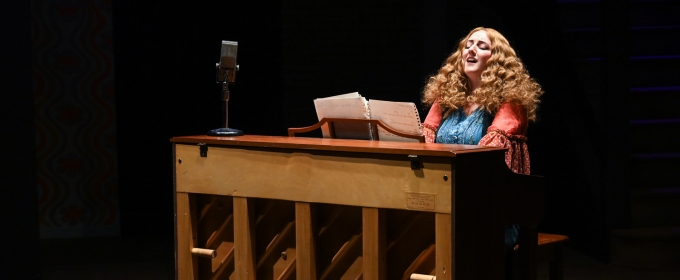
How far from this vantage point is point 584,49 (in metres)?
5.80

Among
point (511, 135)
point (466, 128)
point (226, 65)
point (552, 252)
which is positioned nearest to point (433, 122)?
point (466, 128)

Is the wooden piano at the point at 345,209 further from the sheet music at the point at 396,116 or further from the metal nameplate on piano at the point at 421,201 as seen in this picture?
the sheet music at the point at 396,116

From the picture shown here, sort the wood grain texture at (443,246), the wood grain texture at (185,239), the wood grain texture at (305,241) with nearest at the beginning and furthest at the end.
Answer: the wood grain texture at (443,246) < the wood grain texture at (305,241) < the wood grain texture at (185,239)

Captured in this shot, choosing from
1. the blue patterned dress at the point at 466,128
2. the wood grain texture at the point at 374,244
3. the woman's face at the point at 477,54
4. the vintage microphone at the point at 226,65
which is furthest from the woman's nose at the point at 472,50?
the wood grain texture at the point at 374,244

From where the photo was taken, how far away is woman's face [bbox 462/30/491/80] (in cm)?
367

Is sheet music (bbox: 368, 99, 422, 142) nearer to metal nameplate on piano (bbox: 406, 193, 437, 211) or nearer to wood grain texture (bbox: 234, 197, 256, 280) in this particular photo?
metal nameplate on piano (bbox: 406, 193, 437, 211)

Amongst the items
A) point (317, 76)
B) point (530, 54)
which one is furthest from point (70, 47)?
point (530, 54)

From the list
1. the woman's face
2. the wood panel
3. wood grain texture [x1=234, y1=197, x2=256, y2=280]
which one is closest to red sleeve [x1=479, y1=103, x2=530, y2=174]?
the woman's face

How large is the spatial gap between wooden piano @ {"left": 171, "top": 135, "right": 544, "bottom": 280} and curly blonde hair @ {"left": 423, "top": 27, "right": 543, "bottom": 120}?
1.82 feet

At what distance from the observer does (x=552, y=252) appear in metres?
3.61

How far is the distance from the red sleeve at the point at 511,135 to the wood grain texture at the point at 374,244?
2.45 ft

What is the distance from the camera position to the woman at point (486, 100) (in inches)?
138

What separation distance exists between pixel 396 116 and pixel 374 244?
1.57 ft

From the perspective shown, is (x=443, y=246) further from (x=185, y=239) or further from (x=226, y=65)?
(x=226, y=65)
